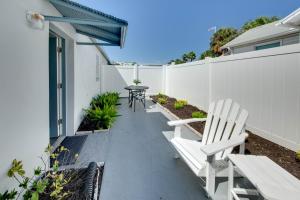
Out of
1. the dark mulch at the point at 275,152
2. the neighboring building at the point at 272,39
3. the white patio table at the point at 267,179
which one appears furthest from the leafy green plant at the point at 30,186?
the neighboring building at the point at 272,39

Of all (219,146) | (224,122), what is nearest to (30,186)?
(219,146)

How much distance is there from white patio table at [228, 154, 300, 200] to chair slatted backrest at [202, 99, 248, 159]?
497 mm

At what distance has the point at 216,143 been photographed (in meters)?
2.27

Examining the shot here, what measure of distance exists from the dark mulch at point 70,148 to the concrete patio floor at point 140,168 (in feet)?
0.36

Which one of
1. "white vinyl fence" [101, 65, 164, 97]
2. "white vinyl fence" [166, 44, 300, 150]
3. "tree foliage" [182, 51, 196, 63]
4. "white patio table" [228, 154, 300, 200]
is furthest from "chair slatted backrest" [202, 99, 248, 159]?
"tree foliage" [182, 51, 196, 63]

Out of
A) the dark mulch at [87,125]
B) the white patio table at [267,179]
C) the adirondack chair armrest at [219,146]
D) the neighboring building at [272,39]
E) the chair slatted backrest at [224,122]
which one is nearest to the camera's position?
the white patio table at [267,179]

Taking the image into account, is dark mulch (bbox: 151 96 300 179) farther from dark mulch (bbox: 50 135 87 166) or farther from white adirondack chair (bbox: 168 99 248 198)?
dark mulch (bbox: 50 135 87 166)

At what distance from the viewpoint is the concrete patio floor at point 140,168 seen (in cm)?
242

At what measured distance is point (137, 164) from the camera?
316cm

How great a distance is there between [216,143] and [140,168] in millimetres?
1280

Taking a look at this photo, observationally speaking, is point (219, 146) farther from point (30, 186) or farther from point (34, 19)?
point (34, 19)

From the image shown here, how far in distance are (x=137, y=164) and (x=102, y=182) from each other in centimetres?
68

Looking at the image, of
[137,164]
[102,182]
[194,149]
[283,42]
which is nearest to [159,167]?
[137,164]

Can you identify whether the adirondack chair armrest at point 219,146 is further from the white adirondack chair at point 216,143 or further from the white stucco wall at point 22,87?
the white stucco wall at point 22,87
